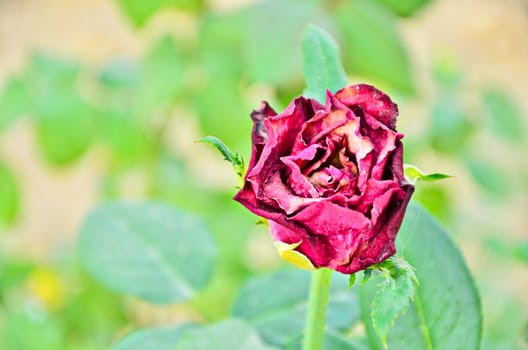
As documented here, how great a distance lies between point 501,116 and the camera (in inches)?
44.0

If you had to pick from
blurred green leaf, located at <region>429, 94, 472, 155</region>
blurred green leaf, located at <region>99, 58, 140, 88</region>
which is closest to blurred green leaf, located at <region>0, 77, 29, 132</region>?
blurred green leaf, located at <region>99, 58, 140, 88</region>

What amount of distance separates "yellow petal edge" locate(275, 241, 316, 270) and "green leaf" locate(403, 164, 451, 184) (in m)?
0.05

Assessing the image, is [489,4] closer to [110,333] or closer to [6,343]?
[110,333]

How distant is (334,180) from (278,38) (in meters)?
0.53

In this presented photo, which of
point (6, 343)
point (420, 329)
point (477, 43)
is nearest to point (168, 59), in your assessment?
point (6, 343)

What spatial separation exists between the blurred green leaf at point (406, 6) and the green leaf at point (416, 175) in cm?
52

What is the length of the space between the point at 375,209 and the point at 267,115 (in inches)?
2.7

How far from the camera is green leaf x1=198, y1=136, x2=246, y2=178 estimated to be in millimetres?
280

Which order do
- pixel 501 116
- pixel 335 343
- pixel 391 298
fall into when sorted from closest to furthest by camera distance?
pixel 391 298
pixel 335 343
pixel 501 116

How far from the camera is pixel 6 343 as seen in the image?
2.20ft

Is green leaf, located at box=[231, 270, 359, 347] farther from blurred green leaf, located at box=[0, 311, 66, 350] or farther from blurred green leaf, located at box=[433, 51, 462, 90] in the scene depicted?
blurred green leaf, located at box=[433, 51, 462, 90]

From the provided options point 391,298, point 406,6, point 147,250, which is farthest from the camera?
point 406,6

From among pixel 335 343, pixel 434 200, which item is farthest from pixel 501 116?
pixel 335 343

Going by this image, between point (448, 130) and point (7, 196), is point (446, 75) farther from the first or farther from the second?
point (7, 196)
